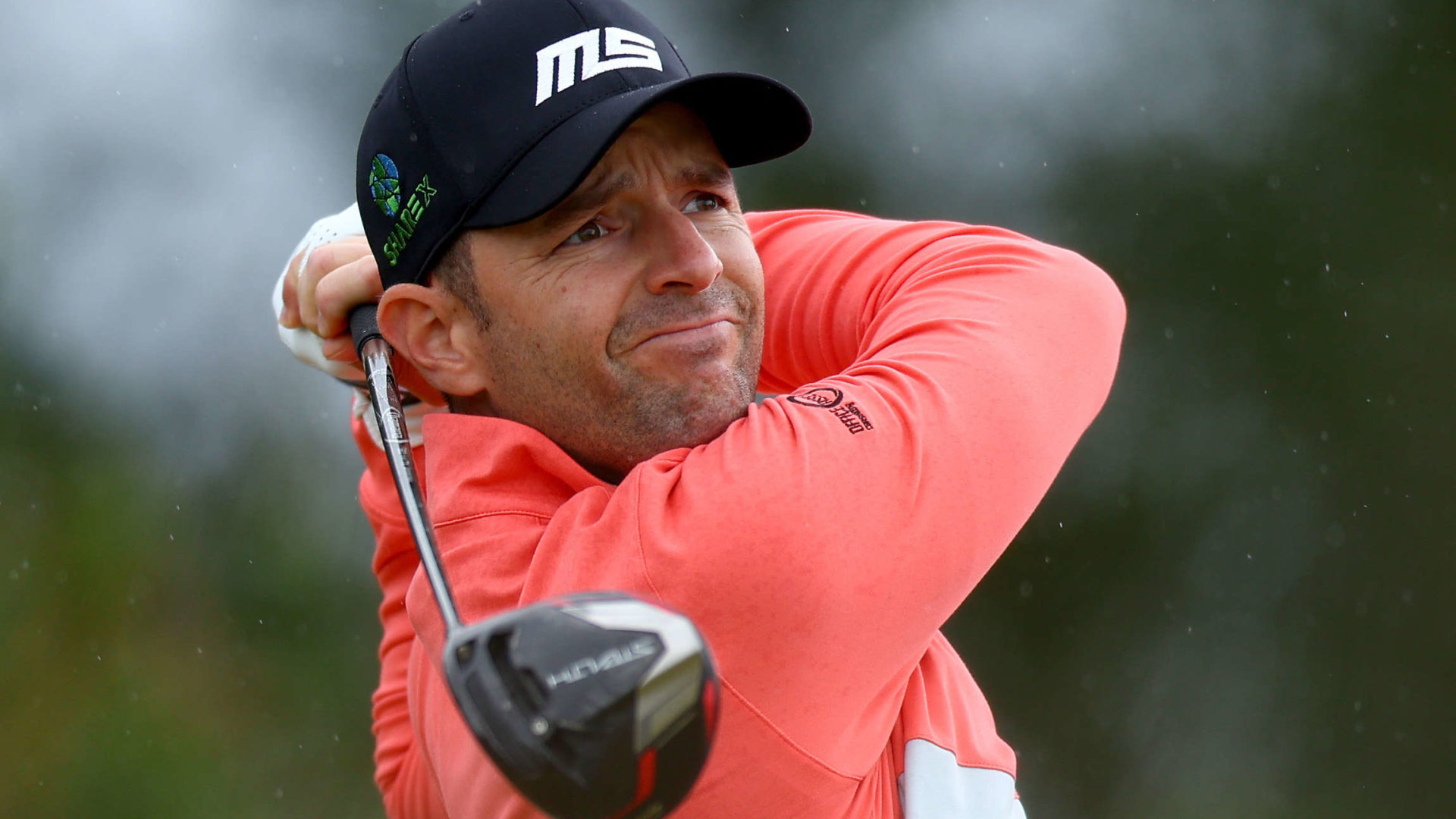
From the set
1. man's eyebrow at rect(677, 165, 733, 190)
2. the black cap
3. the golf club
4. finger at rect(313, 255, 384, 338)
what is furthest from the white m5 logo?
the golf club

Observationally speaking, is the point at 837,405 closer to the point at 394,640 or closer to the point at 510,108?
the point at 510,108

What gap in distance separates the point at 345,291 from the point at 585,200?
15.1 inches

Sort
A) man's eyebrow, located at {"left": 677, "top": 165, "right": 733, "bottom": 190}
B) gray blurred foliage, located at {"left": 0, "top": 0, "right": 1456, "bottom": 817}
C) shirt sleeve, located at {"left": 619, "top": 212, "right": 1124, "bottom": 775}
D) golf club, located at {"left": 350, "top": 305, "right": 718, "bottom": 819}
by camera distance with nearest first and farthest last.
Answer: golf club, located at {"left": 350, "top": 305, "right": 718, "bottom": 819}, shirt sleeve, located at {"left": 619, "top": 212, "right": 1124, "bottom": 775}, man's eyebrow, located at {"left": 677, "top": 165, "right": 733, "bottom": 190}, gray blurred foliage, located at {"left": 0, "top": 0, "right": 1456, "bottom": 817}

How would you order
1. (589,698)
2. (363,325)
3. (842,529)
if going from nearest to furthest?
1. (589,698)
2. (842,529)
3. (363,325)

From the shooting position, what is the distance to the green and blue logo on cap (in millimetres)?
1390

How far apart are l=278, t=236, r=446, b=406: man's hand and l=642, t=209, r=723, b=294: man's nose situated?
37 cm

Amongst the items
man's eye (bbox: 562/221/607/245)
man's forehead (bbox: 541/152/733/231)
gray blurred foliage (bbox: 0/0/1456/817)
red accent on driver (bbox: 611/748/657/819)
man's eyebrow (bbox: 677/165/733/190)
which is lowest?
gray blurred foliage (bbox: 0/0/1456/817)

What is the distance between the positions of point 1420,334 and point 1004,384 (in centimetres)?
339

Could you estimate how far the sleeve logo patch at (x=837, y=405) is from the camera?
1143mm

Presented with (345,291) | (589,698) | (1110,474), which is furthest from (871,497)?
(1110,474)

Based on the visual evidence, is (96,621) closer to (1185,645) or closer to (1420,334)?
(1185,645)

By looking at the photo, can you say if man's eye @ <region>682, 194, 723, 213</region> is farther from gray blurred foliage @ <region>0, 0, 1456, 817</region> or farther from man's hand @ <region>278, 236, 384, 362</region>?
gray blurred foliage @ <region>0, 0, 1456, 817</region>

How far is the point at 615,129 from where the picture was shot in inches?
49.0

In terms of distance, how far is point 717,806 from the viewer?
116cm
